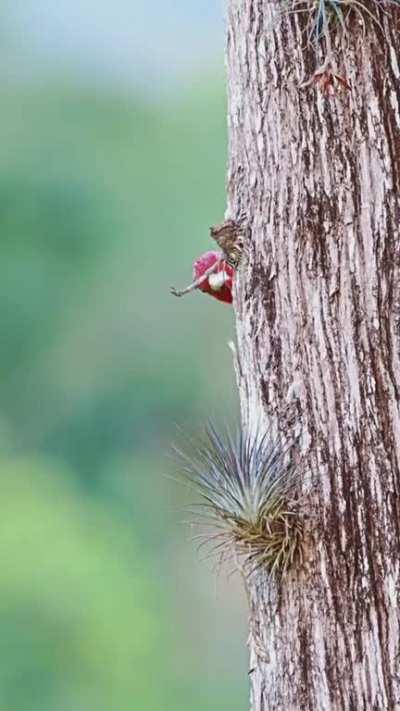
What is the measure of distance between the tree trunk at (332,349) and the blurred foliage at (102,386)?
11.0 ft

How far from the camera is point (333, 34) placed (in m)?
1.03

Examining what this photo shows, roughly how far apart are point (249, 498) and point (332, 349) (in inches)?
6.6

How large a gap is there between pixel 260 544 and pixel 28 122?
207 inches

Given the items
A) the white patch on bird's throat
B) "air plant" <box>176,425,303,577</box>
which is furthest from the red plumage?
"air plant" <box>176,425,303,577</box>

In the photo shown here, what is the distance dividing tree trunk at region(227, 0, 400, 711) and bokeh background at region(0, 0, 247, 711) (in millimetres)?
3223

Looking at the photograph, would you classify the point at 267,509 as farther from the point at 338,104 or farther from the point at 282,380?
the point at 338,104

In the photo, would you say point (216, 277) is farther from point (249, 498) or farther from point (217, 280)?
point (249, 498)

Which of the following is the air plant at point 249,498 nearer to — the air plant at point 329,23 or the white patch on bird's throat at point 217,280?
the white patch on bird's throat at point 217,280

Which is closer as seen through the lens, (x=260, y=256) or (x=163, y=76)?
(x=260, y=256)

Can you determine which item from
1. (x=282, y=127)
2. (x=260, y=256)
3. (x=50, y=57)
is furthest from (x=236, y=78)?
(x=50, y=57)

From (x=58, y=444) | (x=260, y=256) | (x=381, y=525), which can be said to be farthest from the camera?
(x=58, y=444)

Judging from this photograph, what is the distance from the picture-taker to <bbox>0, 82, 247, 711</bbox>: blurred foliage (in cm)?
481

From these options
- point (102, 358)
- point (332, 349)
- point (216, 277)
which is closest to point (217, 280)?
point (216, 277)

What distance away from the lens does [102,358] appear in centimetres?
544
